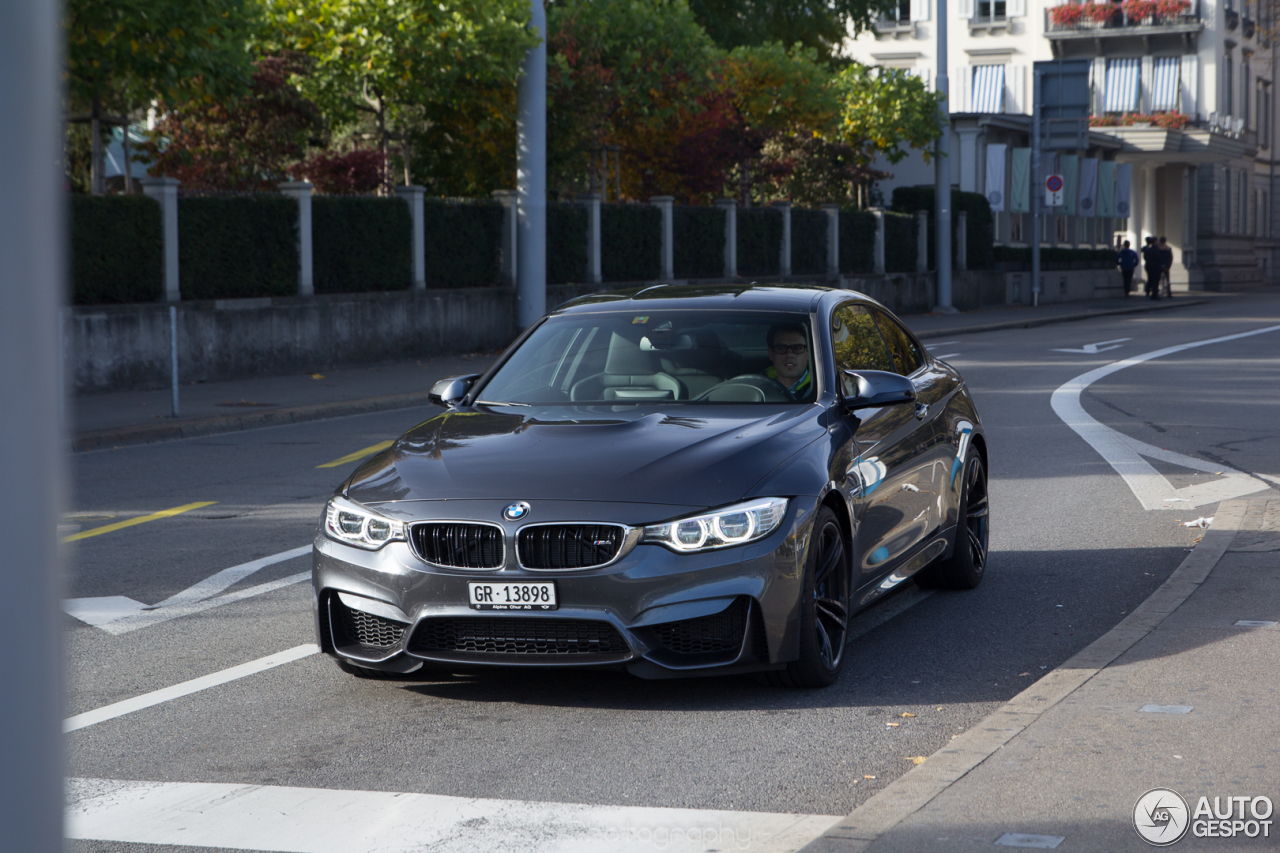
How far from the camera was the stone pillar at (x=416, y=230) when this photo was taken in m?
23.9

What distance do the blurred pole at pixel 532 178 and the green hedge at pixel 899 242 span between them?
17.7m

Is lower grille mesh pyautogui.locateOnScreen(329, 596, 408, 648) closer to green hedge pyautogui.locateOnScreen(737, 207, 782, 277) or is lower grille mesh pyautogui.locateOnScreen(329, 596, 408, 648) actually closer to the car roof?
the car roof

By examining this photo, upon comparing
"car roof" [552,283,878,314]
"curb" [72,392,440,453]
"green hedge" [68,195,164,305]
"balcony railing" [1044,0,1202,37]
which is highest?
"balcony railing" [1044,0,1202,37]

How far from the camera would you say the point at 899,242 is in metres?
40.4

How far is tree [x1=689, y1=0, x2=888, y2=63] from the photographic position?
47.0 meters

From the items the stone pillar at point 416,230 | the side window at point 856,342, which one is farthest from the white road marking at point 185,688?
the stone pillar at point 416,230

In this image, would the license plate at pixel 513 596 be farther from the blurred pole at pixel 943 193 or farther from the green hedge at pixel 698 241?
the blurred pole at pixel 943 193

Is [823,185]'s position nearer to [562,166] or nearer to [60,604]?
[562,166]

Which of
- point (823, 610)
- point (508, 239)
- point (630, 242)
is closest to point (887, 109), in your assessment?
point (630, 242)

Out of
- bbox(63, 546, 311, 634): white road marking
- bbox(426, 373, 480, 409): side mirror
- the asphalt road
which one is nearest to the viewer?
the asphalt road

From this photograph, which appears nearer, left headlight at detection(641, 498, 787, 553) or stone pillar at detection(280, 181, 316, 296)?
left headlight at detection(641, 498, 787, 553)

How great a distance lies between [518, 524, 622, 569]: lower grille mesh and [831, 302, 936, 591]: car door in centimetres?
112

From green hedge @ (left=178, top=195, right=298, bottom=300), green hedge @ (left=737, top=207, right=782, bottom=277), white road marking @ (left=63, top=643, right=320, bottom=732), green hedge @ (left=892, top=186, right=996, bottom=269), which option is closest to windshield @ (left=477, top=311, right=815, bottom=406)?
white road marking @ (left=63, top=643, right=320, bottom=732)

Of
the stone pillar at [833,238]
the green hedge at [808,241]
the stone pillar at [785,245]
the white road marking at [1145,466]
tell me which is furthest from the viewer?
the stone pillar at [833,238]
